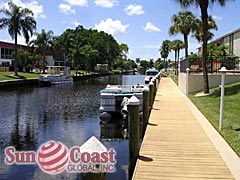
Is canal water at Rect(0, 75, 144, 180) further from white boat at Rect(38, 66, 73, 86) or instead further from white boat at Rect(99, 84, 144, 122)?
white boat at Rect(38, 66, 73, 86)

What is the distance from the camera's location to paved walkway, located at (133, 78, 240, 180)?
6215 mm

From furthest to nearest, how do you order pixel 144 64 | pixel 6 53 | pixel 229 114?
pixel 144 64
pixel 6 53
pixel 229 114

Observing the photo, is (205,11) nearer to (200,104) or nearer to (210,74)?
(210,74)

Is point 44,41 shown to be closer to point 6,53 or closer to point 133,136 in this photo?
point 6,53

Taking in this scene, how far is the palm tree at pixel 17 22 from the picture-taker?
49625 millimetres

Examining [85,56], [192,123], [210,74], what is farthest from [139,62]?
[192,123]

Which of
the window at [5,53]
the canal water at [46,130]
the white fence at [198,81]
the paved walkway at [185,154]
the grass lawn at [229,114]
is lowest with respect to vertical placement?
the canal water at [46,130]

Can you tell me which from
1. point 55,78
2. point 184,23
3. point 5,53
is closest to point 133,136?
point 184,23

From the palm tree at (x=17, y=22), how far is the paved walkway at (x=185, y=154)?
4296cm

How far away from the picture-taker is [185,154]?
294 inches

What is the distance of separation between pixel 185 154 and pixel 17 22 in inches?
1870

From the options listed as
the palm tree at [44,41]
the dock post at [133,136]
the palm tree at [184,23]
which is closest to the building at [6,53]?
the palm tree at [44,41]

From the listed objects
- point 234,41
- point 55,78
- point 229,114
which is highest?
point 234,41

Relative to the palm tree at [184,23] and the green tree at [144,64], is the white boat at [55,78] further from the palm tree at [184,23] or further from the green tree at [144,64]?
the green tree at [144,64]
